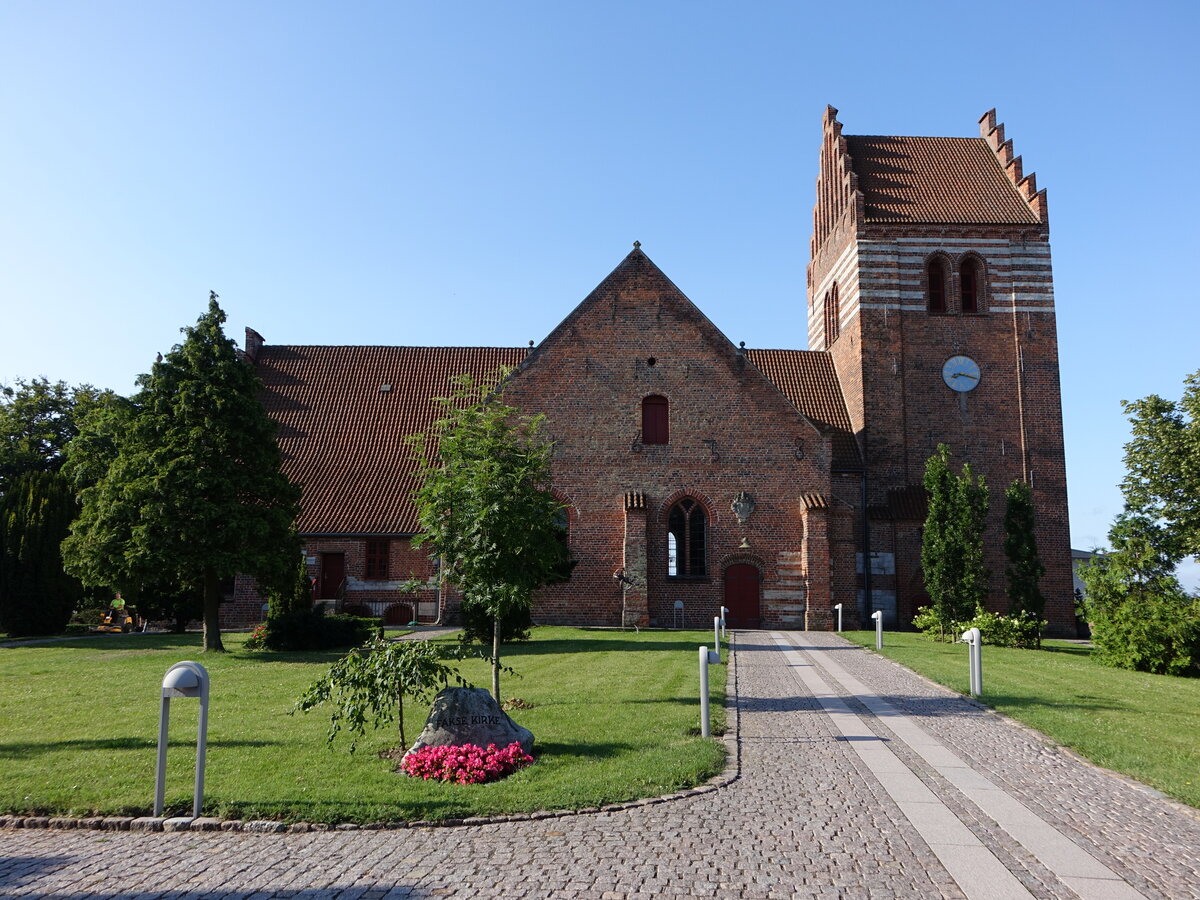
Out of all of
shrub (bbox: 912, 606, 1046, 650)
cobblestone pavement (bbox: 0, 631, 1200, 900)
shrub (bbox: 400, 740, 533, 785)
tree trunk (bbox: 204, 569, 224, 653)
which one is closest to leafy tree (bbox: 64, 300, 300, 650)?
tree trunk (bbox: 204, 569, 224, 653)

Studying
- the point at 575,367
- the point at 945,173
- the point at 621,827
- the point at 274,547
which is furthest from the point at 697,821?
the point at 945,173

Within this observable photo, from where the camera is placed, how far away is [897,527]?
33.0 metres

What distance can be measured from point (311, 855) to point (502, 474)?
7.03 meters

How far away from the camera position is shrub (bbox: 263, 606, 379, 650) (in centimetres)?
2277

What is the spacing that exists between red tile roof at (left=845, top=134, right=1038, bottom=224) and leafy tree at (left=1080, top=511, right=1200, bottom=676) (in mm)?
16599

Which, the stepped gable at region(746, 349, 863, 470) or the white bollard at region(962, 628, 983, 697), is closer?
the white bollard at region(962, 628, 983, 697)

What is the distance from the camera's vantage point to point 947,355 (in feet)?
116

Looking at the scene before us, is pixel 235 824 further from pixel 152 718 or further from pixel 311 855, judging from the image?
pixel 152 718

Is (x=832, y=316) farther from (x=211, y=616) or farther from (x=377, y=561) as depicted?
(x=211, y=616)

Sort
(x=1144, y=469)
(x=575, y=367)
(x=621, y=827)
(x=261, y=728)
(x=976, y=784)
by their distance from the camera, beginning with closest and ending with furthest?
(x=621, y=827) → (x=976, y=784) → (x=261, y=728) → (x=575, y=367) → (x=1144, y=469)

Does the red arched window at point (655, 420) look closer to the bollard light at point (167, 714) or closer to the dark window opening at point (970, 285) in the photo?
the dark window opening at point (970, 285)

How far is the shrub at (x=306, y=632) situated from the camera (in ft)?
74.7

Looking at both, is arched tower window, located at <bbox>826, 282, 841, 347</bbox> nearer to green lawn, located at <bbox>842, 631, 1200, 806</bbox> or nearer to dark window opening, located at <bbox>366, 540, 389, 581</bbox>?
green lawn, located at <bbox>842, 631, 1200, 806</bbox>

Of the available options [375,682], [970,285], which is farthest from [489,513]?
[970,285]
